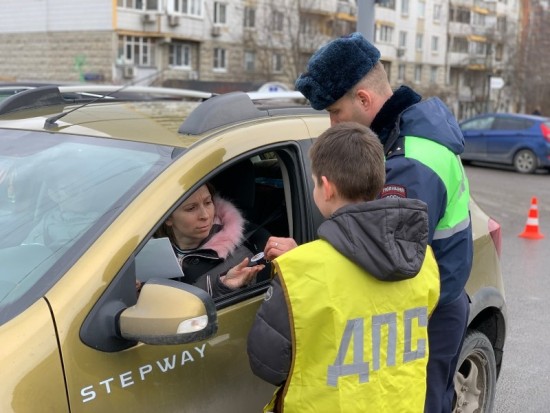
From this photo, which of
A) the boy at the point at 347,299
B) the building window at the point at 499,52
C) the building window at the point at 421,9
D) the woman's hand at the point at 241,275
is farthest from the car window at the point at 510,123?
the building window at the point at 421,9

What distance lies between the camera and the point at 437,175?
8.43 ft

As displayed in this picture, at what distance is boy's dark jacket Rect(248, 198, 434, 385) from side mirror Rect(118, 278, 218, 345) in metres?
0.20

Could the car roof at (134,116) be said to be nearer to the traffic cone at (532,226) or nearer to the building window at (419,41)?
the traffic cone at (532,226)

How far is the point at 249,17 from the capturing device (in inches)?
2088

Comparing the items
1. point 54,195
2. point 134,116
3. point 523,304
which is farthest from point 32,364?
point 523,304

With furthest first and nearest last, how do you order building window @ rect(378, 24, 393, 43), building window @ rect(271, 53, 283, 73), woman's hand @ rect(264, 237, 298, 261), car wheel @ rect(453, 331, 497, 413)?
building window @ rect(378, 24, 393, 43), building window @ rect(271, 53, 283, 73), car wheel @ rect(453, 331, 497, 413), woman's hand @ rect(264, 237, 298, 261)

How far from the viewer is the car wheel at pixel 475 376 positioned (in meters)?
3.54

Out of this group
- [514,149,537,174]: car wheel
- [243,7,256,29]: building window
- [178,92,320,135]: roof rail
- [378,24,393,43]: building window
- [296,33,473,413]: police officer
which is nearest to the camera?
[178,92,320,135]: roof rail

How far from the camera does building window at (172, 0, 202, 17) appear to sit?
4891 cm

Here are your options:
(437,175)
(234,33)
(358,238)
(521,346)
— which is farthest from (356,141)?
(234,33)

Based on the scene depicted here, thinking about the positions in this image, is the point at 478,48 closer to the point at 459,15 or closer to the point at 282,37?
the point at 459,15

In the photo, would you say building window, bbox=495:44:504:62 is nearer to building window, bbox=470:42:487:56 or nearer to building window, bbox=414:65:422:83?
building window, bbox=470:42:487:56

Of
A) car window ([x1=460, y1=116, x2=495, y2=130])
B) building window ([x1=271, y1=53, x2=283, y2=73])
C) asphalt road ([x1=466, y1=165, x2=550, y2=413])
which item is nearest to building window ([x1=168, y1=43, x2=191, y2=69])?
building window ([x1=271, y1=53, x2=283, y2=73])

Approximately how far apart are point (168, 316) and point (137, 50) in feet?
156
